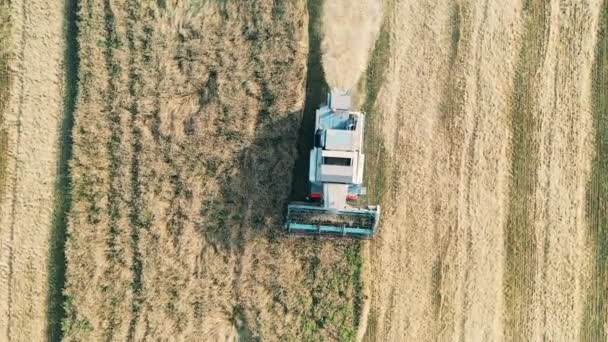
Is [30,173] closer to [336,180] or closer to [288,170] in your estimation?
[288,170]

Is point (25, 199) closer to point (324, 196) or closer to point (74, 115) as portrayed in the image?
point (74, 115)

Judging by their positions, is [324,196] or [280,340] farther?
[280,340]

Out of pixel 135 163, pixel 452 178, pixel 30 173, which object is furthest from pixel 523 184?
pixel 30 173

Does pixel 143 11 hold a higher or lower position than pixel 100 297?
higher

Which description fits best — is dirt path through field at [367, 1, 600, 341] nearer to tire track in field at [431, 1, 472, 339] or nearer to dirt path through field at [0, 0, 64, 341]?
tire track in field at [431, 1, 472, 339]

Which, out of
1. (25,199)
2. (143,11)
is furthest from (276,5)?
(25,199)
